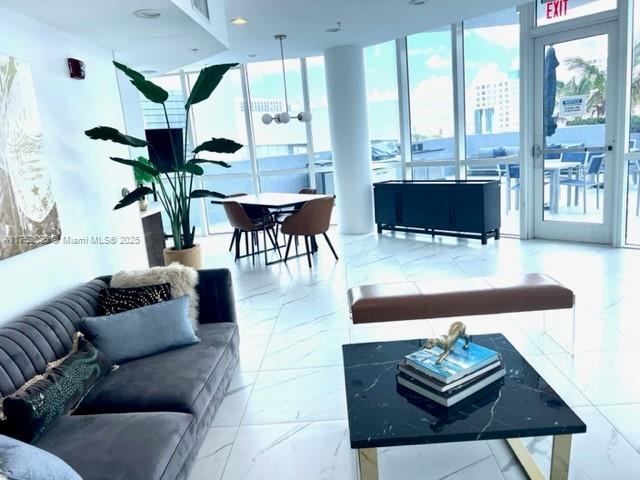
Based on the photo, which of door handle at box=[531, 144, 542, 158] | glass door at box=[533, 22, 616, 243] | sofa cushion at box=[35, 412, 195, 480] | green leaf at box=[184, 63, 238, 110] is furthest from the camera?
door handle at box=[531, 144, 542, 158]

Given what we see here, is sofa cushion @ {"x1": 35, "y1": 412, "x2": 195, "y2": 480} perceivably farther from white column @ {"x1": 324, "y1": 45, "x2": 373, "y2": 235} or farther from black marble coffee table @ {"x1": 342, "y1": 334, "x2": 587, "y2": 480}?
white column @ {"x1": 324, "y1": 45, "x2": 373, "y2": 235}

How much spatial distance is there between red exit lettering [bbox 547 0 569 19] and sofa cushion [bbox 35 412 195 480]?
221 inches

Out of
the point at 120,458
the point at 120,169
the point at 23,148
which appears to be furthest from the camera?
the point at 120,169

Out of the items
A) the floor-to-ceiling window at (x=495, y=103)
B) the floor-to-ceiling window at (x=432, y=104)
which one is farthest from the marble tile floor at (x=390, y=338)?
the floor-to-ceiling window at (x=432, y=104)

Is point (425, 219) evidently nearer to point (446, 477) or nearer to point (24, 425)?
point (446, 477)

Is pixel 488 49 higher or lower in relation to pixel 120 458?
higher

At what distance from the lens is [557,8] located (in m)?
5.17

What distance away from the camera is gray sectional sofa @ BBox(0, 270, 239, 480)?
1607 millimetres

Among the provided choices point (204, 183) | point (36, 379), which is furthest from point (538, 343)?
point (204, 183)

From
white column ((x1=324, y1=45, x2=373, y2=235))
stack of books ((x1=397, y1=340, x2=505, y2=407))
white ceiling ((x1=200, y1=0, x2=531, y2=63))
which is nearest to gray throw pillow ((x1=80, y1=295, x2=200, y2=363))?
stack of books ((x1=397, y1=340, x2=505, y2=407))

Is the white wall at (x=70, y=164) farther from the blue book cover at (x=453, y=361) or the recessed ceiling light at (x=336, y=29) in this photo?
the recessed ceiling light at (x=336, y=29)

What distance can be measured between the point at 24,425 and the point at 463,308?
2.35m

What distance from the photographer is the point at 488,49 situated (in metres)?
5.91

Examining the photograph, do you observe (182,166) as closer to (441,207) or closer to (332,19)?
(332,19)
